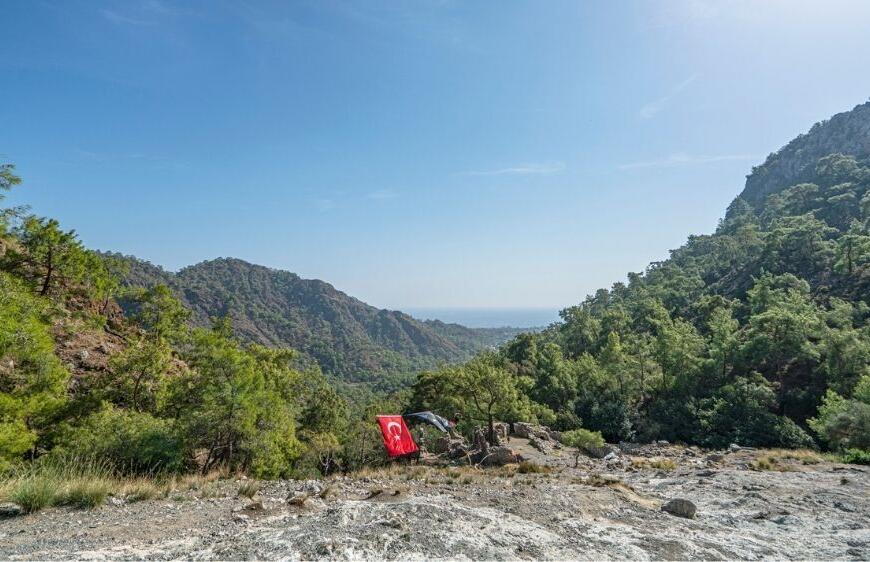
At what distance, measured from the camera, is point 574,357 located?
201 feet

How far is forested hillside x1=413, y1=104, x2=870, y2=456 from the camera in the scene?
89.7 feet

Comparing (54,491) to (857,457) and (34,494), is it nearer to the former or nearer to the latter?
(34,494)

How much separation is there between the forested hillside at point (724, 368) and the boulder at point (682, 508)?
53.0ft

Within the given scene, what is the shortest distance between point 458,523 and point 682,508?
5484 millimetres

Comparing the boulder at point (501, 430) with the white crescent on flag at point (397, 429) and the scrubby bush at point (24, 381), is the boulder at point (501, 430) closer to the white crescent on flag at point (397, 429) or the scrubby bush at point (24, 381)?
the white crescent on flag at point (397, 429)

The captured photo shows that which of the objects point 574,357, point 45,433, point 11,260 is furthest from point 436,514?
point 574,357

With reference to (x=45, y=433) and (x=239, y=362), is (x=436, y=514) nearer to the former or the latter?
(x=239, y=362)

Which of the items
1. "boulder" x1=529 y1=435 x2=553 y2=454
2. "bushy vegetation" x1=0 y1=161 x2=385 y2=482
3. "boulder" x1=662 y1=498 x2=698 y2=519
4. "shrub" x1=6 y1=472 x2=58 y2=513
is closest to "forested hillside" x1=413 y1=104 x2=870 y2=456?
"boulder" x1=529 y1=435 x2=553 y2=454

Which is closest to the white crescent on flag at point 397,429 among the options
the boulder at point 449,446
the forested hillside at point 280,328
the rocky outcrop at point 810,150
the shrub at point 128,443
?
the boulder at point 449,446

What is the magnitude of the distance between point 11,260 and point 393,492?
26791mm

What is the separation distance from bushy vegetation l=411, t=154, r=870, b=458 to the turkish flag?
368 inches

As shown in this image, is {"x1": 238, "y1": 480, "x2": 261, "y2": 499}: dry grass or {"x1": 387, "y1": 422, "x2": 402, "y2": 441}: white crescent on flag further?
{"x1": 387, "y1": 422, "x2": 402, "y2": 441}: white crescent on flag

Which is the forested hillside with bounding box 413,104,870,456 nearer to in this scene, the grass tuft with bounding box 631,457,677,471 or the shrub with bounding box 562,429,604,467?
the shrub with bounding box 562,429,604,467

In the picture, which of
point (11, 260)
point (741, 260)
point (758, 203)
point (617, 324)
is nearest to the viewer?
point (11, 260)
